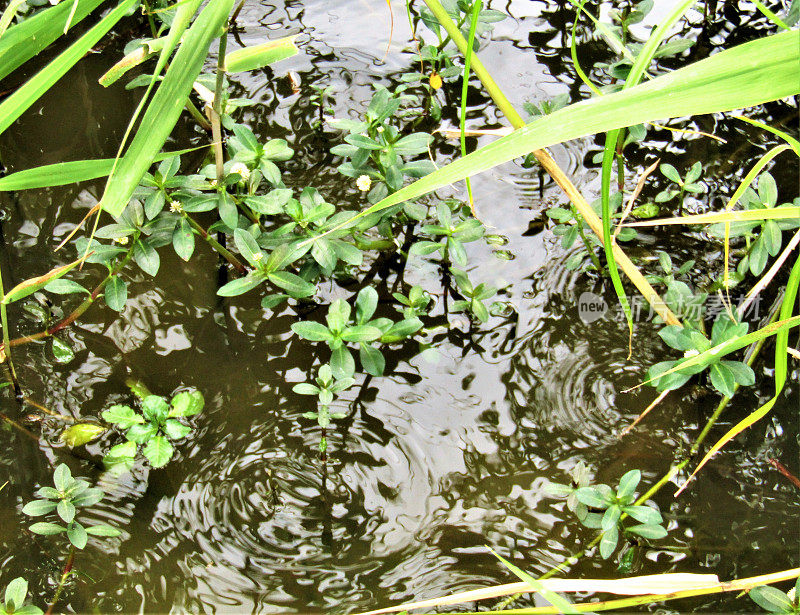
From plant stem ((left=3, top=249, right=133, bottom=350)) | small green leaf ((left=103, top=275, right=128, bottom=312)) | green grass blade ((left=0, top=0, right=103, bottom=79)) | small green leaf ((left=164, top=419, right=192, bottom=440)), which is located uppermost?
green grass blade ((left=0, top=0, right=103, bottom=79))

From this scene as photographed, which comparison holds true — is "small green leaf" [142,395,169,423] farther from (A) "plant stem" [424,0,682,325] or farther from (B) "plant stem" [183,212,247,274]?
(A) "plant stem" [424,0,682,325]

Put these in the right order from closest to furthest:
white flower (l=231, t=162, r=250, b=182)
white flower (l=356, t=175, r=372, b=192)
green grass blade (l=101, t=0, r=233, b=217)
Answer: green grass blade (l=101, t=0, r=233, b=217)
white flower (l=231, t=162, r=250, b=182)
white flower (l=356, t=175, r=372, b=192)

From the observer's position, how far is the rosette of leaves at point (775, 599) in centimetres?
155

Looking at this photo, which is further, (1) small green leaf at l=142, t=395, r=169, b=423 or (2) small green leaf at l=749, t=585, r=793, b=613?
(1) small green leaf at l=142, t=395, r=169, b=423

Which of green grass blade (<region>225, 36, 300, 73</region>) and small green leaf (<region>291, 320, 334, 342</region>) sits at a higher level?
green grass blade (<region>225, 36, 300, 73</region>)

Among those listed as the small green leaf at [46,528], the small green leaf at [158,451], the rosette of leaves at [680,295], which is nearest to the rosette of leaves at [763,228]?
the rosette of leaves at [680,295]

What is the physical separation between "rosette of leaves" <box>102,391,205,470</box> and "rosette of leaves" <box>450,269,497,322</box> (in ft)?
2.66

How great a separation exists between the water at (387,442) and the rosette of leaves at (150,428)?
0.16 feet

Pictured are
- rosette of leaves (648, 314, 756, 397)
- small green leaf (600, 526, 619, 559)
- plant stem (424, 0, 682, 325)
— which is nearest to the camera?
plant stem (424, 0, 682, 325)

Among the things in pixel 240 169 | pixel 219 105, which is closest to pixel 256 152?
pixel 240 169

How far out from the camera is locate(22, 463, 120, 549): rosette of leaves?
1671 mm

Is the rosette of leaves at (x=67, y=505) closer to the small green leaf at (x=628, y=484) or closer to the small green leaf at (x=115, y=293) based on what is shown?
the small green leaf at (x=115, y=293)

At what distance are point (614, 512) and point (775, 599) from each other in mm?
375

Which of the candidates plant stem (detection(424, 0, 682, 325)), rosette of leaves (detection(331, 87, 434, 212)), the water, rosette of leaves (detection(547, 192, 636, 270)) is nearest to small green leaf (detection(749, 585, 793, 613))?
the water
